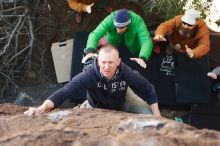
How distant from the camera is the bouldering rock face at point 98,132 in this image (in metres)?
2.22

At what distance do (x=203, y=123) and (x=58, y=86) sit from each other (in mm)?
2046

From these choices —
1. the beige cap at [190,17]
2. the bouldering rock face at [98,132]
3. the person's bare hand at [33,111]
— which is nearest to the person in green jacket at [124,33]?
the beige cap at [190,17]

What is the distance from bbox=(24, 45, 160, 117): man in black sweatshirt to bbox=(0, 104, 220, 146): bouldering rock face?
917 millimetres

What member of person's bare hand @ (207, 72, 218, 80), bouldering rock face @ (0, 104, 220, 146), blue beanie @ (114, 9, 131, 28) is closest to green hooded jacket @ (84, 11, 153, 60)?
blue beanie @ (114, 9, 131, 28)

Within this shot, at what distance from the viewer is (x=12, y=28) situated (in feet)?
20.5

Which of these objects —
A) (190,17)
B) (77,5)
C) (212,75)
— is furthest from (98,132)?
(77,5)

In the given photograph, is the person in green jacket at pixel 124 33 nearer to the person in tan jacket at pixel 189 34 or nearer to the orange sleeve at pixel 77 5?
the person in tan jacket at pixel 189 34

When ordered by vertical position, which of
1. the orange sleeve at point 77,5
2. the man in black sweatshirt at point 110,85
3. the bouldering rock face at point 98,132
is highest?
the orange sleeve at point 77,5

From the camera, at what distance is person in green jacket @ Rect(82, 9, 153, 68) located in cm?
473

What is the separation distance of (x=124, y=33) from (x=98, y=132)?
2783 millimetres

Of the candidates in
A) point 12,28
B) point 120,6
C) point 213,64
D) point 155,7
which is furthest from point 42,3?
point 213,64

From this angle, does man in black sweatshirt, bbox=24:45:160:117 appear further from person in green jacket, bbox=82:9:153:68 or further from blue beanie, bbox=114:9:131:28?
blue beanie, bbox=114:9:131:28

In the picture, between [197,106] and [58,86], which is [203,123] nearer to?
[197,106]

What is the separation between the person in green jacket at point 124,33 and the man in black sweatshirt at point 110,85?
2.77 feet
